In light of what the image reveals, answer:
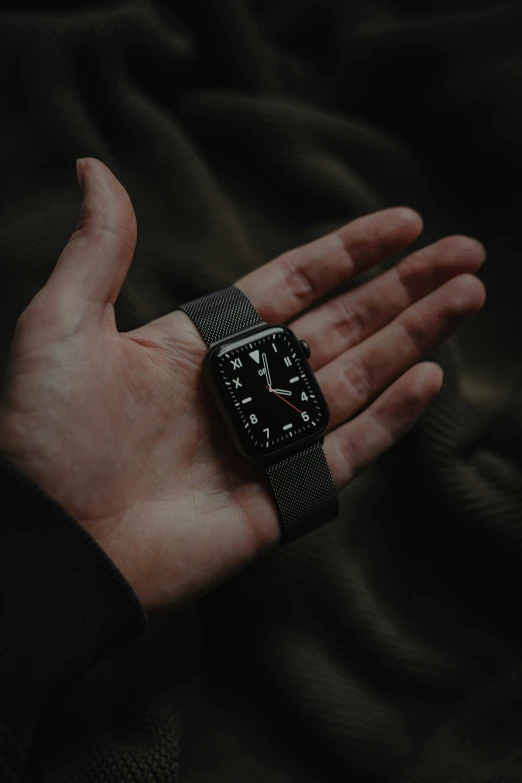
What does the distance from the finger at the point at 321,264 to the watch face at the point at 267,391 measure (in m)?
0.11

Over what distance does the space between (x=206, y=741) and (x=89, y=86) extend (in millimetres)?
1324

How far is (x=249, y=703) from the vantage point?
1.21m

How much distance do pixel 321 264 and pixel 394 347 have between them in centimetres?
21

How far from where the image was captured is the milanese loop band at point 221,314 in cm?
122

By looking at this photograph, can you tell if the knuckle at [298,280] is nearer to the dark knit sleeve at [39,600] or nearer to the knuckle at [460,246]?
the knuckle at [460,246]

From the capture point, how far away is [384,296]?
1354 millimetres

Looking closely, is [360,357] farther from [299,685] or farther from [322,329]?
[299,685]

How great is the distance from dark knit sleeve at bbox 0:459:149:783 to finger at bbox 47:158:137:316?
289 mm

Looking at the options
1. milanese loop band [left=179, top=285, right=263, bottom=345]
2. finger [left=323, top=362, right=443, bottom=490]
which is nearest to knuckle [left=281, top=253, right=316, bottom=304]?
milanese loop band [left=179, top=285, right=263, bottom=345]

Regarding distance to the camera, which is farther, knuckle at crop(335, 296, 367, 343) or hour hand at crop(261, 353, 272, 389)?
knuckle at crop(335, 296, 367, 343)

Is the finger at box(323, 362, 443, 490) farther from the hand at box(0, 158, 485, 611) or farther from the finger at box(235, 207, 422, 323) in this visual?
the finger at box(235, 207, 422, 323)

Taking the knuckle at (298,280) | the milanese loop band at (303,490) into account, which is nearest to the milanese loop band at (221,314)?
the knuckle at (298,280)

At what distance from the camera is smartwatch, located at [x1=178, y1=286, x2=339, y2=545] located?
45.7 inches

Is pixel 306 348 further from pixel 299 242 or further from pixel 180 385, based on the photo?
pixel 299 242
